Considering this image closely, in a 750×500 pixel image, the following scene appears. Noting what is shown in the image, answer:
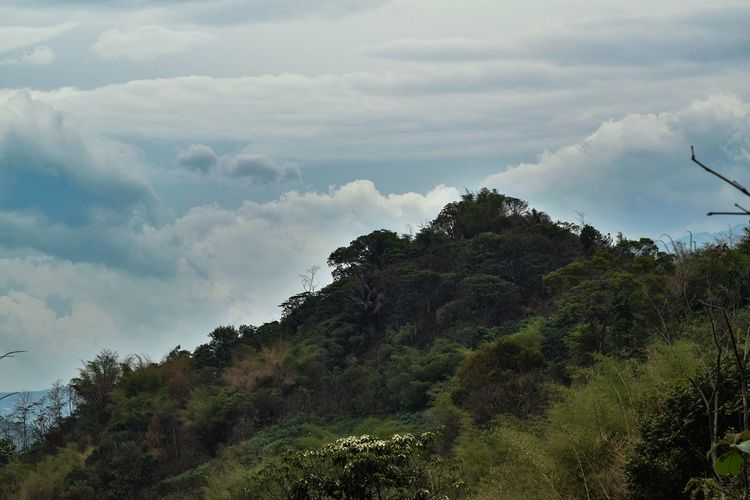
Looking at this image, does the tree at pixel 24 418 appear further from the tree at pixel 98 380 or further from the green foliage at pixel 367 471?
the green foliage at pixel 367 471

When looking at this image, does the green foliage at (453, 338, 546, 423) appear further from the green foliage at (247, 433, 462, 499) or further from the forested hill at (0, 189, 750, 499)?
the green foliage at (247, 433, 462, 499)

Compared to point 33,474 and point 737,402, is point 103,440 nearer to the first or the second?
point 33,474

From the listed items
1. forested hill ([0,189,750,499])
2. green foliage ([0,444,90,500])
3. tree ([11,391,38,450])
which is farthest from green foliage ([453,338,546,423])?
tree ([11,391,38,450])

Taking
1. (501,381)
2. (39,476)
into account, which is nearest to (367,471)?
(501,381)

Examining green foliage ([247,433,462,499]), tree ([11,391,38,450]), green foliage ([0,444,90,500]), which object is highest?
tree ([11,391,38,450])

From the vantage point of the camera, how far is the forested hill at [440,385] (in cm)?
1373

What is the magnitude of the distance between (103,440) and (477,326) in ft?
53.5

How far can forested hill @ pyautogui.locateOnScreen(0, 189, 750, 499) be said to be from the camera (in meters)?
13.7

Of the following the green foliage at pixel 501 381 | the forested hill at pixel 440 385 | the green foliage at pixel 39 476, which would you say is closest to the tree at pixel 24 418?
the forested hill at pixel 440 385

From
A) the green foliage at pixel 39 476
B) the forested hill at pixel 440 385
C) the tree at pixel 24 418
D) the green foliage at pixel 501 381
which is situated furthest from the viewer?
the tree at pixel 24 418

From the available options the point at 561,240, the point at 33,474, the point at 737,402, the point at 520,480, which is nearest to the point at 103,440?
the point at 33,474

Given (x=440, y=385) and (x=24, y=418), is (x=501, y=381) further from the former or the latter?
(x=24, y=418)

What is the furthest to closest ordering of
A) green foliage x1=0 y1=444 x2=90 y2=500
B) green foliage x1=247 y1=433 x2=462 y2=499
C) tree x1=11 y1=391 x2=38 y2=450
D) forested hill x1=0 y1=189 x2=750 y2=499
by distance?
tree x1=11 y1=391 x2=38 y2=450
green foliage x1=0 y1=444 x2=90 y2=500
forested hill x1=0 y1=189 x2=750 y2=499
green foliage x1=247 y1=433 x2=462 y2=499

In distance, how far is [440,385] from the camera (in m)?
33.6
